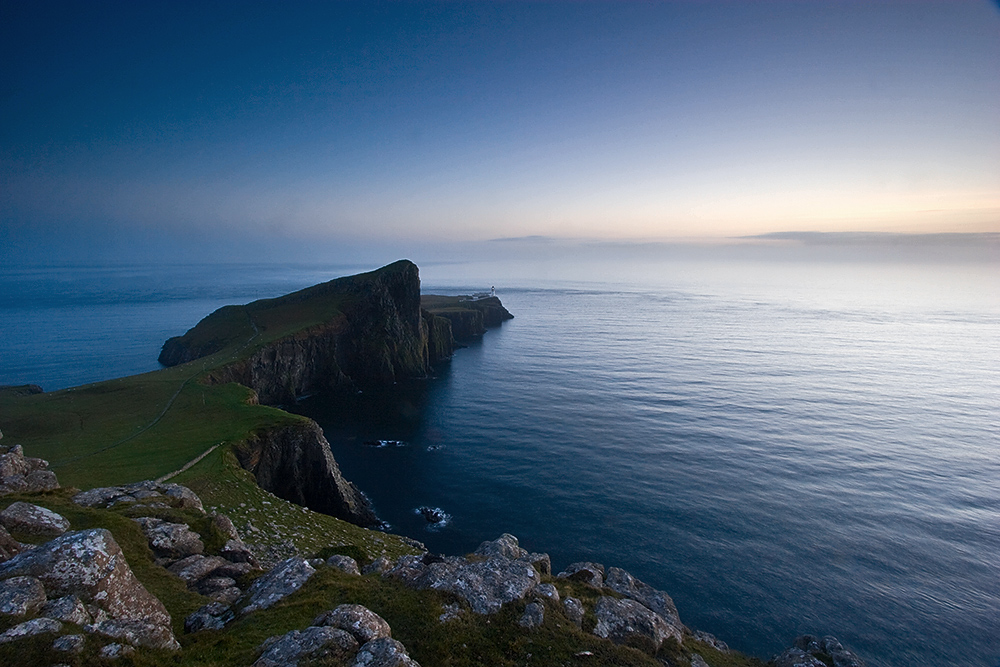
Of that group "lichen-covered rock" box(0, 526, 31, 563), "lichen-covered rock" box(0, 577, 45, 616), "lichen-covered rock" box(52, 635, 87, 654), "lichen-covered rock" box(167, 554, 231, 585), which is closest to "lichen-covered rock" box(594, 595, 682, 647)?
"lichen-covered rock" box(167, 554, 231, 585)

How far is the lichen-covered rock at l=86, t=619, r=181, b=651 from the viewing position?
40.4ft

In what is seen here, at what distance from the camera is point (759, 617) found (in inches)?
1384

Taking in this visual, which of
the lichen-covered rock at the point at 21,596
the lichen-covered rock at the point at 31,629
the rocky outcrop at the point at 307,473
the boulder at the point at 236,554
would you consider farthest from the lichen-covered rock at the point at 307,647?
the rocky outcrop at the point at 307,473

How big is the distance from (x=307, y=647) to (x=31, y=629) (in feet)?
22.1

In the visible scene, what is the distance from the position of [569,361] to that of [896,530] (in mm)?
78022

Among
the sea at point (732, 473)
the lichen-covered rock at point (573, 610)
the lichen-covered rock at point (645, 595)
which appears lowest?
the sea at point (732, 473)

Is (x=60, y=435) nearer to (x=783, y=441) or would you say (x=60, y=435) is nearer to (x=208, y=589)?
(x=208, y=589)

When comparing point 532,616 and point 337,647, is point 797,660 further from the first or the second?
point 337,647

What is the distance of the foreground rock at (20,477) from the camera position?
21.8 meters

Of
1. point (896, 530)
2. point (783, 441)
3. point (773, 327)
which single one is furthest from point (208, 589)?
point (773, 327)

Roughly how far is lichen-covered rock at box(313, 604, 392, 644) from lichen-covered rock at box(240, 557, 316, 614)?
284 centimetres

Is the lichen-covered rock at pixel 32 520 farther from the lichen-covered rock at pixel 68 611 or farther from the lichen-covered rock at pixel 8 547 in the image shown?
the lichen-covered rock at pixel 68 611

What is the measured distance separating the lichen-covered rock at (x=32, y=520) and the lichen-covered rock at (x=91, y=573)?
4.72 metres

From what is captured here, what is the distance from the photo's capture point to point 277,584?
17.5 m
